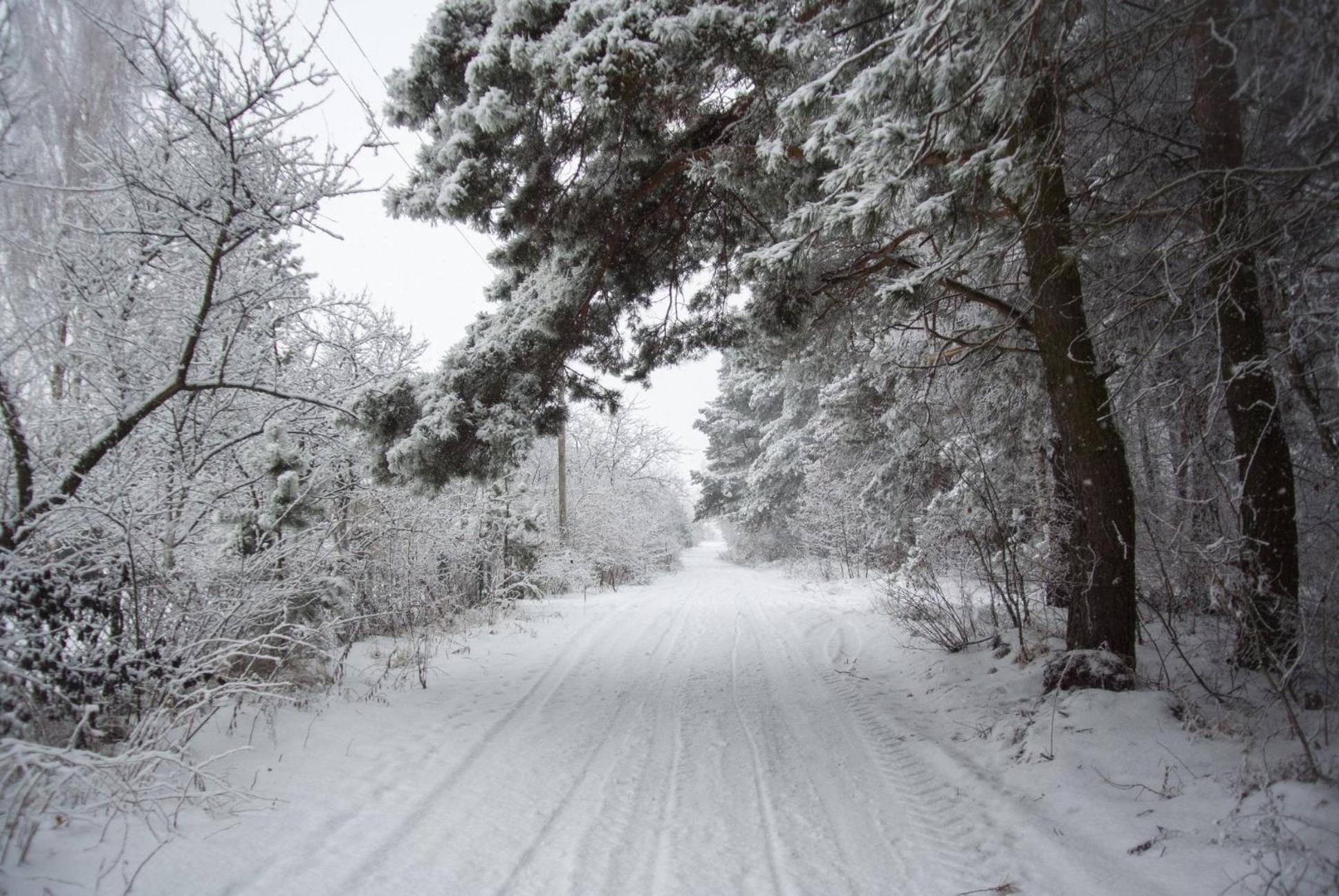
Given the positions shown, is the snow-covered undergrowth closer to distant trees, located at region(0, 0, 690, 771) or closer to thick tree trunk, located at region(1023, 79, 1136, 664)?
thick tree trunk, located at region(1023, 79, 1136, 664)

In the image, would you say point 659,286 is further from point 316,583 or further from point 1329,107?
point 1329,107

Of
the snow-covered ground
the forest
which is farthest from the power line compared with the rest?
the snow-covered ground

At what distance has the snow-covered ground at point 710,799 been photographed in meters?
2.54

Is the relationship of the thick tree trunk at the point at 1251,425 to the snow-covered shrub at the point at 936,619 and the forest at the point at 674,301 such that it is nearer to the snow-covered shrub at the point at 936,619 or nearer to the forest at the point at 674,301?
the forest at the point at 674,301

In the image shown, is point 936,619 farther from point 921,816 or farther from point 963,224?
point 963,224

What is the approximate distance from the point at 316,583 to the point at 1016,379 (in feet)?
23.6

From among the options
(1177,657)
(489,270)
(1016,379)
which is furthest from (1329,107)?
(489,270)

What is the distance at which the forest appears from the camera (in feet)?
9.73

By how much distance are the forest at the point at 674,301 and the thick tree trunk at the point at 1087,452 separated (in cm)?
3

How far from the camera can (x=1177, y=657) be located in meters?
4.86

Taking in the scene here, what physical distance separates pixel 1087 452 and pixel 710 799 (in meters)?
3.81

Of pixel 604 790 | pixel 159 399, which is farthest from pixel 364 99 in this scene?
pixel 604 790

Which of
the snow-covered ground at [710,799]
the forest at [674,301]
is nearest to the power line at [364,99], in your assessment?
the forest at [674,301]

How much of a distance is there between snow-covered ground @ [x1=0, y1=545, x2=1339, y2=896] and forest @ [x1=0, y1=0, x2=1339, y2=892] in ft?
1.34
